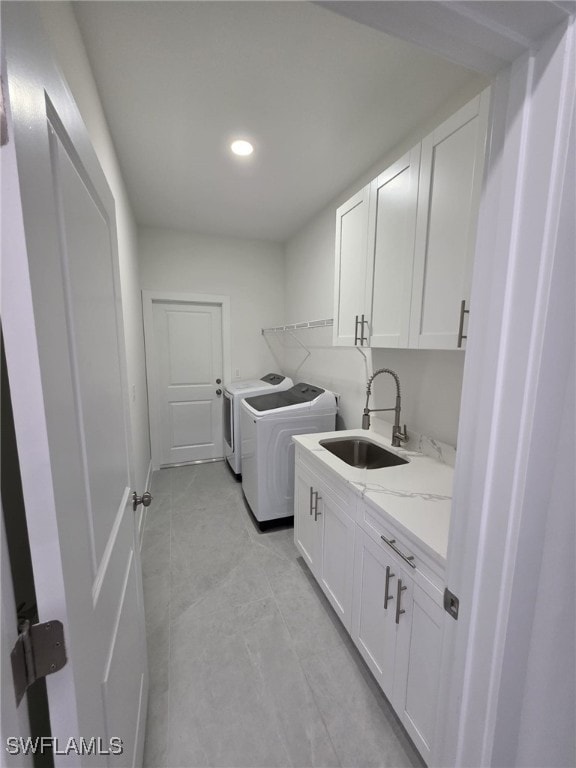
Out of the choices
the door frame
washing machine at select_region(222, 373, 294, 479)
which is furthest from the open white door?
the door frame

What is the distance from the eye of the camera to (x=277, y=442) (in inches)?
91.3

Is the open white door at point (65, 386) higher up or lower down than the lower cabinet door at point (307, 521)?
higher up

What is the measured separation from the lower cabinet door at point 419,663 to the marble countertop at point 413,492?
0.51ft

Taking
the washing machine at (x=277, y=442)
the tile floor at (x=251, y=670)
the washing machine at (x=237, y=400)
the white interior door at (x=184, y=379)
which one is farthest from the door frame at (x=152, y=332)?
the tile floor at (x=251, y=670)

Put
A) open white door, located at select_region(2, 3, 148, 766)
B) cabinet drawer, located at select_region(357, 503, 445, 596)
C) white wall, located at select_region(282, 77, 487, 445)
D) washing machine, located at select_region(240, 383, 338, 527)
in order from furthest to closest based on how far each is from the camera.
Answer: washing machine, located at select_region(240, 383, 338, 527), white wall, located at select_region(282, 77, 487, 445), cabinet drawer, located at select_region(357, 503, 445, 596), open white door, located at select_region(2, 3, 148, 766)

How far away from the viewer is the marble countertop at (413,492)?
987 mm

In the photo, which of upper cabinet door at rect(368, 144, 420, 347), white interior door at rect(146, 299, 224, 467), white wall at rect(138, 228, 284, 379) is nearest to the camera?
upper cabinet door at rect(368, 144, 420, 347)

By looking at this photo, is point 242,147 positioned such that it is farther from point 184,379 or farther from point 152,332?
point 184,379

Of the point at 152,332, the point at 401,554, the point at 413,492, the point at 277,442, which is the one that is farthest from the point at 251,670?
the point at 152,332

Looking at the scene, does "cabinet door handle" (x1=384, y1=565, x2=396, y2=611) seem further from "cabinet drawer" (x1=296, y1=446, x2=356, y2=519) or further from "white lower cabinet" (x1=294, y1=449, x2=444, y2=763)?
"cabinet drawer" (x1=296, y1=446, x2=356, y2=519)

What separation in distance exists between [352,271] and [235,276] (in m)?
2.12

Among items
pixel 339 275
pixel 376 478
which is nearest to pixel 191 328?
pixel 339 275

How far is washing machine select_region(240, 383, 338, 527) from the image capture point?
2285 mm

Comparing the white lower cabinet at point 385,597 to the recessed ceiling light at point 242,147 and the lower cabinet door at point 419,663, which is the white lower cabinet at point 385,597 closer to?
the lower cabinet door at point 419,663
